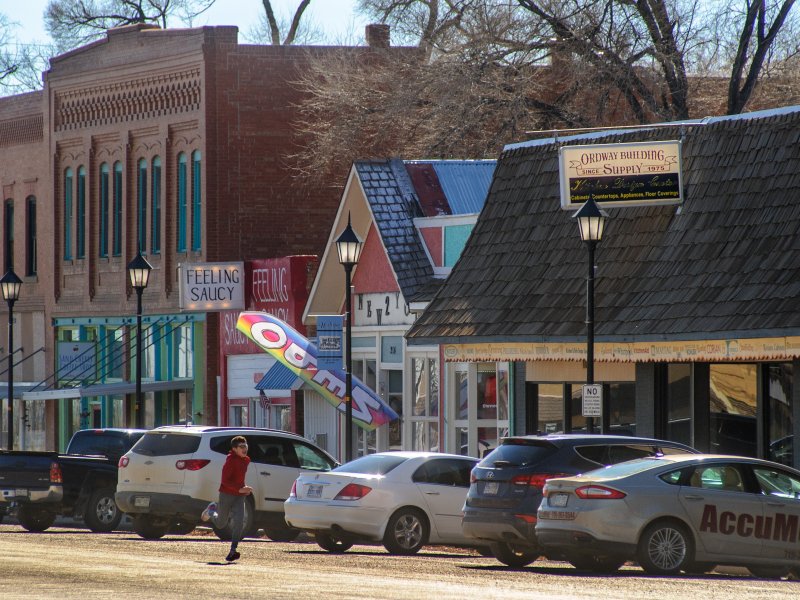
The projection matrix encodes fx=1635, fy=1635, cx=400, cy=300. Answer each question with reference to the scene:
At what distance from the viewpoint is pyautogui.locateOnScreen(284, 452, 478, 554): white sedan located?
796 inches

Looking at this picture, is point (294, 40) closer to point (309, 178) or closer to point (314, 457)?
point (309, 178)

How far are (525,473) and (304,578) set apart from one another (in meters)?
3.44

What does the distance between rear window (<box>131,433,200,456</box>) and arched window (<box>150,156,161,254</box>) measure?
20.2 metres

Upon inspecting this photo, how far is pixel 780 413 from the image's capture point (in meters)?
22.2

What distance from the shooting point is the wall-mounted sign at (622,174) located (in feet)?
77.3

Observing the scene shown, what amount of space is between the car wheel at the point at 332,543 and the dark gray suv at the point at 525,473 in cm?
276

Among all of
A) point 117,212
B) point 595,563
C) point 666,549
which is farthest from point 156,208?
point 666,549

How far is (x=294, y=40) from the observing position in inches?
2228

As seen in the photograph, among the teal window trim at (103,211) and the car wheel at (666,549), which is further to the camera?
the teal window trim at (103,211)

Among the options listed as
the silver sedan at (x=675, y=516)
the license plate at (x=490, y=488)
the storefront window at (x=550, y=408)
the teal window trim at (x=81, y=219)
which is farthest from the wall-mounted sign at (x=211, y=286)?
the silver sedan at (x=675, y=516)

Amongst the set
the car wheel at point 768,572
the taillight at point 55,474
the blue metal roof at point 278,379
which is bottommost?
the car wheel at point 768,572

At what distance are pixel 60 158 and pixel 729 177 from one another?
92.2 feet

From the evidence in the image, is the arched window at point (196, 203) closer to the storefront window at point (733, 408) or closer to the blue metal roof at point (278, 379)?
the blue metal roof at point (278, 379)

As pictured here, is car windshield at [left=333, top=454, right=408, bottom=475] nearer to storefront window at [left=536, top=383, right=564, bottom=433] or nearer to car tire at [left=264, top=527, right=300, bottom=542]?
car tire at [left=264, top=527, right=300, bottom=542]
